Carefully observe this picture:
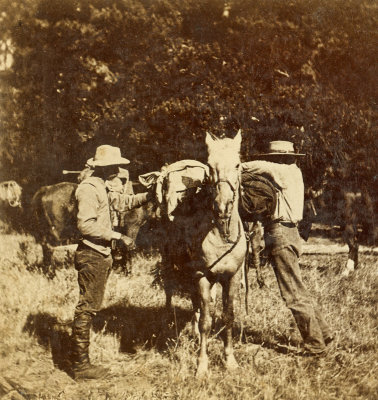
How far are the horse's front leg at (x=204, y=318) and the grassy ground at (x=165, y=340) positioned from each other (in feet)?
0.26

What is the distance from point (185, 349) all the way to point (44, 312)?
4.01 feet

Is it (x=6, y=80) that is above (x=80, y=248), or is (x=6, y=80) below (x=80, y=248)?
above

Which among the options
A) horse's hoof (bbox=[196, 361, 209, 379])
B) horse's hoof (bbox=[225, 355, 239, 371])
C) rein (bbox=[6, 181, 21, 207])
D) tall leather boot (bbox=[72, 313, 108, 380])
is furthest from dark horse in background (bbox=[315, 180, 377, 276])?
rein (bbox=[6, 181, 21, 207])

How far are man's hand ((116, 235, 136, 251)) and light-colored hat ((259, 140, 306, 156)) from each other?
1.30 m

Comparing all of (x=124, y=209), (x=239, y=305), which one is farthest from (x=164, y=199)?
(x=239, y=305)

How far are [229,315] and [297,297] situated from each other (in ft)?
1.91

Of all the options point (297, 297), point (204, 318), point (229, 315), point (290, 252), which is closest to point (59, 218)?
point (204, 318)

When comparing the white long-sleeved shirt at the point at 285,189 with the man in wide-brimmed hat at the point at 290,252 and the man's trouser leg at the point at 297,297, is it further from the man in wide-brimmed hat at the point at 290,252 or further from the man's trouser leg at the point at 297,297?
the man's trouser leg at the point at 297,297

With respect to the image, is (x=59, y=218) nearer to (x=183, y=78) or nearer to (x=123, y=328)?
(x=123, y=328)

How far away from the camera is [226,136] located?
10.9ft

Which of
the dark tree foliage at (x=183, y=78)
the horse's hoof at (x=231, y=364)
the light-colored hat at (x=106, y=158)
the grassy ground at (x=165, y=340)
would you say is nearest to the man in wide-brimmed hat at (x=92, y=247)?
the light-colored hat at (x=106, y=158)

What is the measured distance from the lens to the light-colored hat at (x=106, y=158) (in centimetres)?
318

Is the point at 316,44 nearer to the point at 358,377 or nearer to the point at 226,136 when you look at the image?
the point at 226,136

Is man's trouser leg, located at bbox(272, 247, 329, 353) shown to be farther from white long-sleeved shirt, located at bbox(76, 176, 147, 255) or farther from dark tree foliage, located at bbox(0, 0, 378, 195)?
white long-sleeved shirt, located at bbox(76, 176, 147, 255)
